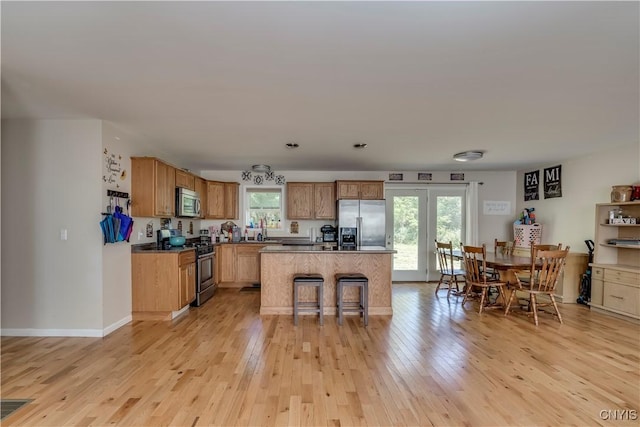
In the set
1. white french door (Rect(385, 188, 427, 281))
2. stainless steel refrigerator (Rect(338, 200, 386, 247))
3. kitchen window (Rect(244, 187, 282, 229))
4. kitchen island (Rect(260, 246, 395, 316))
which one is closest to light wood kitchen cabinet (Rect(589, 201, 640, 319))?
white french door (Rect(385, 188, 427, 281))

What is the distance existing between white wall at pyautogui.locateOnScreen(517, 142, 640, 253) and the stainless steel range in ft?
20.6

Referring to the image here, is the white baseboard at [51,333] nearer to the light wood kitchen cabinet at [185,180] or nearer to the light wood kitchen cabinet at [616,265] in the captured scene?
the light wood kitchen cabinet at [185,180]

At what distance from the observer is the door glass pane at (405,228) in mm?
6418

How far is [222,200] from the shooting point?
617 cm

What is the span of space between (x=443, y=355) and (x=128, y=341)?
3.33 metres

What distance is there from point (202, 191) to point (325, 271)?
10.4 ft

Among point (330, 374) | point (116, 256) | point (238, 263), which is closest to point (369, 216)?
point (238, 263)

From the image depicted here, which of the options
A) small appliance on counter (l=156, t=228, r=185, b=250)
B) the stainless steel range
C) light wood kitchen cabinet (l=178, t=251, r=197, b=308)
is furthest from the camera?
the stainless steel range

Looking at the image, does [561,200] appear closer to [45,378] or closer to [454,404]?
[454,404]

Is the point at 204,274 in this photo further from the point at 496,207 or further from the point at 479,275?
the point at 496,207

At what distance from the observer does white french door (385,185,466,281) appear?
21.1ft

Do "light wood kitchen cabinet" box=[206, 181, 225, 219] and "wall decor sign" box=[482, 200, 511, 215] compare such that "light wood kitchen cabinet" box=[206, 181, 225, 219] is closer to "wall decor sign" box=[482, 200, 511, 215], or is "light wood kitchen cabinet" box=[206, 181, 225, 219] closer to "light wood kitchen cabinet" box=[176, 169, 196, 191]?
"light wood kitchen cabinet" box=[176, 169, 196, 191]

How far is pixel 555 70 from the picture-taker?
213 centimetres

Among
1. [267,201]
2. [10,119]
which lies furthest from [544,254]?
[10,119]
